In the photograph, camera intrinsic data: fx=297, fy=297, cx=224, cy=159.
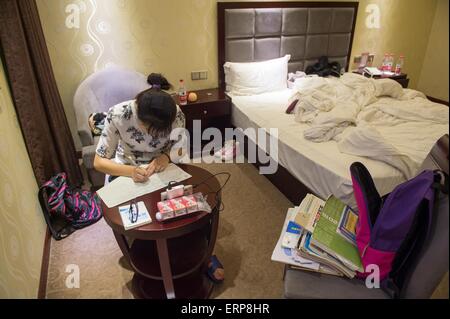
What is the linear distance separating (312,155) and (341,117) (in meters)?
0.41

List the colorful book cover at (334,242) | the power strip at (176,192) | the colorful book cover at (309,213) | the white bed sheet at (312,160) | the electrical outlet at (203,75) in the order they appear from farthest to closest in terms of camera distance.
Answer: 1. the electrical outlet at (203,75)
2. the white bed sheet at (312,160)
3. the power strip at (176,192)
4. the colorful book cover at (309,213)
5. the colorful book cover at (334,242)

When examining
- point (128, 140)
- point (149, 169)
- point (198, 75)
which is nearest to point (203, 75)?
point (198, 75)

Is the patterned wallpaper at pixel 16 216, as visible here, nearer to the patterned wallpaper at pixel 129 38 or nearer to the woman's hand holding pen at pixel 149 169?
the woman's hand holding pen at pixel 149 169

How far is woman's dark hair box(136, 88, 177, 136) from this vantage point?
1.40 m

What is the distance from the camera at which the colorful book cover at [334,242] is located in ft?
3.62

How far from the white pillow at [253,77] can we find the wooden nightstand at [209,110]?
0.53ft

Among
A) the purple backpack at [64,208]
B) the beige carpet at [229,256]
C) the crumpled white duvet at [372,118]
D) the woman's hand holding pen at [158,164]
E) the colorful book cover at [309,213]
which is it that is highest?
the crumpled white duvet at [372,118]

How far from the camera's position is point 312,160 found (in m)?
1.89

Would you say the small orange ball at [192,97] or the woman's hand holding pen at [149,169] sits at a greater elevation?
the small orange ball at [192,97]

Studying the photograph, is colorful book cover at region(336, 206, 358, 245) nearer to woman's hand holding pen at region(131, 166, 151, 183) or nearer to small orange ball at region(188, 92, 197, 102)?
woman's hand holding pen at region(131, 166, 151, 183)

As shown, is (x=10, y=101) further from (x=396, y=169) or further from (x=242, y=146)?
(x=396, y=169)

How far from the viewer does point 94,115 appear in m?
2.49

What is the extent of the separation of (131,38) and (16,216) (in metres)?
1.87

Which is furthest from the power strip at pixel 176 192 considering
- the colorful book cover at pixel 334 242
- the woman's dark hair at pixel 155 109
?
the colorful book cover at pixel 334 242
